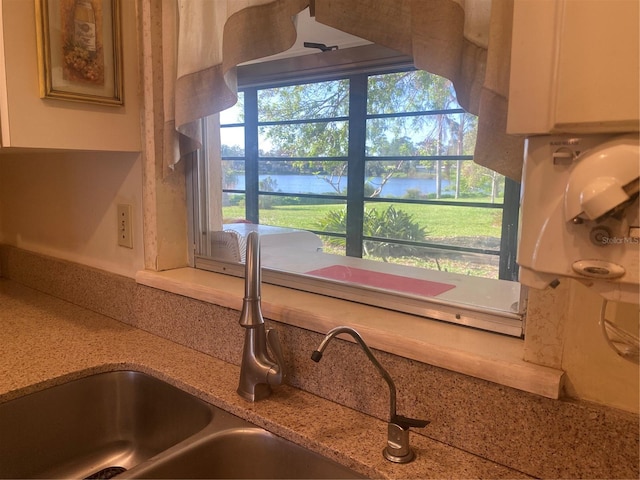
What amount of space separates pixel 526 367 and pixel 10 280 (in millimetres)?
1891

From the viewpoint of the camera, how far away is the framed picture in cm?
100

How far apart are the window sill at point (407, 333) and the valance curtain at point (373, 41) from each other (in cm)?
27

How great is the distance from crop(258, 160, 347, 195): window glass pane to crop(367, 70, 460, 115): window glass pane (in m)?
0.34

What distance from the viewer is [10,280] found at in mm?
1816

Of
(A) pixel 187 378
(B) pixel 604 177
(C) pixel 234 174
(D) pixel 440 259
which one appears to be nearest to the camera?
(B) pixel 604 177

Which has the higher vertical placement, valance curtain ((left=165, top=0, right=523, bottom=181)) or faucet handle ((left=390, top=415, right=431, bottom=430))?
valance curtain ((left=165, top=0, right=523, bottom=181))

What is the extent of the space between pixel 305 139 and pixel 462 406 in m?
1.41

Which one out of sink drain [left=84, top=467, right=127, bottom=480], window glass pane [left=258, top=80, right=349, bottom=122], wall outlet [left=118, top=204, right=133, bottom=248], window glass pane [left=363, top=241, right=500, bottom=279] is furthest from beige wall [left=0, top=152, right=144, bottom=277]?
window glass pane [left=363, top=241, right=500, bottom=279]

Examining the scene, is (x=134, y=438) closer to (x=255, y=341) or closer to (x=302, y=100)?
(x=255, y=341)

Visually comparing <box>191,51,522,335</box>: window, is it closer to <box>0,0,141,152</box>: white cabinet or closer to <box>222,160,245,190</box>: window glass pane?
<box>222,160,245,190</box>: window glass pane

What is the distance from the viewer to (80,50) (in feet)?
3.49

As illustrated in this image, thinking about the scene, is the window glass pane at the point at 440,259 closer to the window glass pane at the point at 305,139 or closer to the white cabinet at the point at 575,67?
the window glass pane at the point at 305,139

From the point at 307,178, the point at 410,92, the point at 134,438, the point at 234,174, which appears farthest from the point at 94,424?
the point at 410,92

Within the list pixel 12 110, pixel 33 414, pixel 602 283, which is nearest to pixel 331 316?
pixel 602 283
